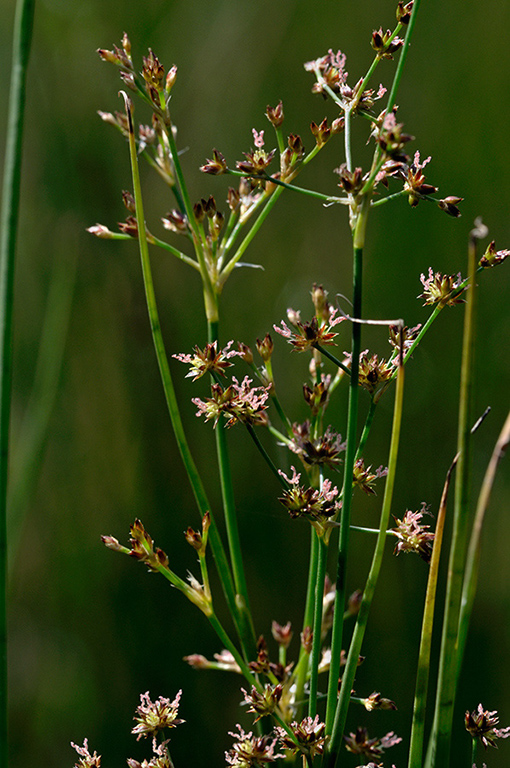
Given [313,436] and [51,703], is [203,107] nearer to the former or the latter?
[313,436]

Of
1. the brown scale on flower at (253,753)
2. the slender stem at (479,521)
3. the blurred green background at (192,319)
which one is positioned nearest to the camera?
the slender stem at (479,521)

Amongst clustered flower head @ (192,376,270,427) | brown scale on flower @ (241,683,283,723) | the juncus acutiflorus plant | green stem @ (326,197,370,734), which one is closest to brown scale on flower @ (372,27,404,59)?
the juncus acutiflorus plant

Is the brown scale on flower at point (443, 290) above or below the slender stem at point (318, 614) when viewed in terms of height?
above

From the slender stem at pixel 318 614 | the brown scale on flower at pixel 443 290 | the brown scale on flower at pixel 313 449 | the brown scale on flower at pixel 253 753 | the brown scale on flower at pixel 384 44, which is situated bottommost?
the brown scale on flower at pixel 253 753

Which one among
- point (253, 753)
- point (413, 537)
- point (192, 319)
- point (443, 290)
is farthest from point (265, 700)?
point (192, 319)

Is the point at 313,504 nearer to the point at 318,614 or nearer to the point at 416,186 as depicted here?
the point at 318,614

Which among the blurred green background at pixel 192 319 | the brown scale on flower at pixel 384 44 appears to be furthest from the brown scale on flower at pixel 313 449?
the blurred green background at pixel 192 319

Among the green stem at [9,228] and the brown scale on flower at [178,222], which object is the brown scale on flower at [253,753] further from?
the brown scale on flower at [178,222]
